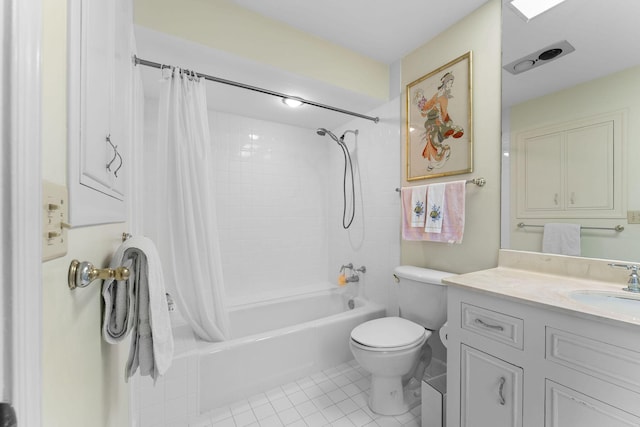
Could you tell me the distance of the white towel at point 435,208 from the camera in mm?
1758

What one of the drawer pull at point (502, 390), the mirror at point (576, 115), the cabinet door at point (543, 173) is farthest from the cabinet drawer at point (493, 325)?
the cabinet door at point (543, 173)

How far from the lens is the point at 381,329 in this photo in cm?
166

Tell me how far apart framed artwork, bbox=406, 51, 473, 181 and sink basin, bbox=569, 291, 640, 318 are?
842 mm

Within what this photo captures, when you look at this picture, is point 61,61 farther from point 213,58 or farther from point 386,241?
point 386,241

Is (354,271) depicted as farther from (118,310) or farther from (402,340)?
(118,310)

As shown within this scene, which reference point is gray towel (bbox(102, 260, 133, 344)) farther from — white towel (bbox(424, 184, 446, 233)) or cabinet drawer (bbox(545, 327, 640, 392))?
white towel (bbox(424, 184, 446, 233))

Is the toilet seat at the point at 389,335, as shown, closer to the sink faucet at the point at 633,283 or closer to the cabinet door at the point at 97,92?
the sink faucet at the point at 633,283

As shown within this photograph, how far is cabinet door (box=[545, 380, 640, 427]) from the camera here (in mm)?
793

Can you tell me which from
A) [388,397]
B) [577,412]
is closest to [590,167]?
[577,412]

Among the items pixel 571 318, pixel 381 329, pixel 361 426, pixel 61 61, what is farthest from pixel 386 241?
pixel 61 61

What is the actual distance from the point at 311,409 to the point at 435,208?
1.44 metres

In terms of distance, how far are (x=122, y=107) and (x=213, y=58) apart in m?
0.84

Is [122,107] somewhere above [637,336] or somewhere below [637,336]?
above

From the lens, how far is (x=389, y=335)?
1.58 meters
